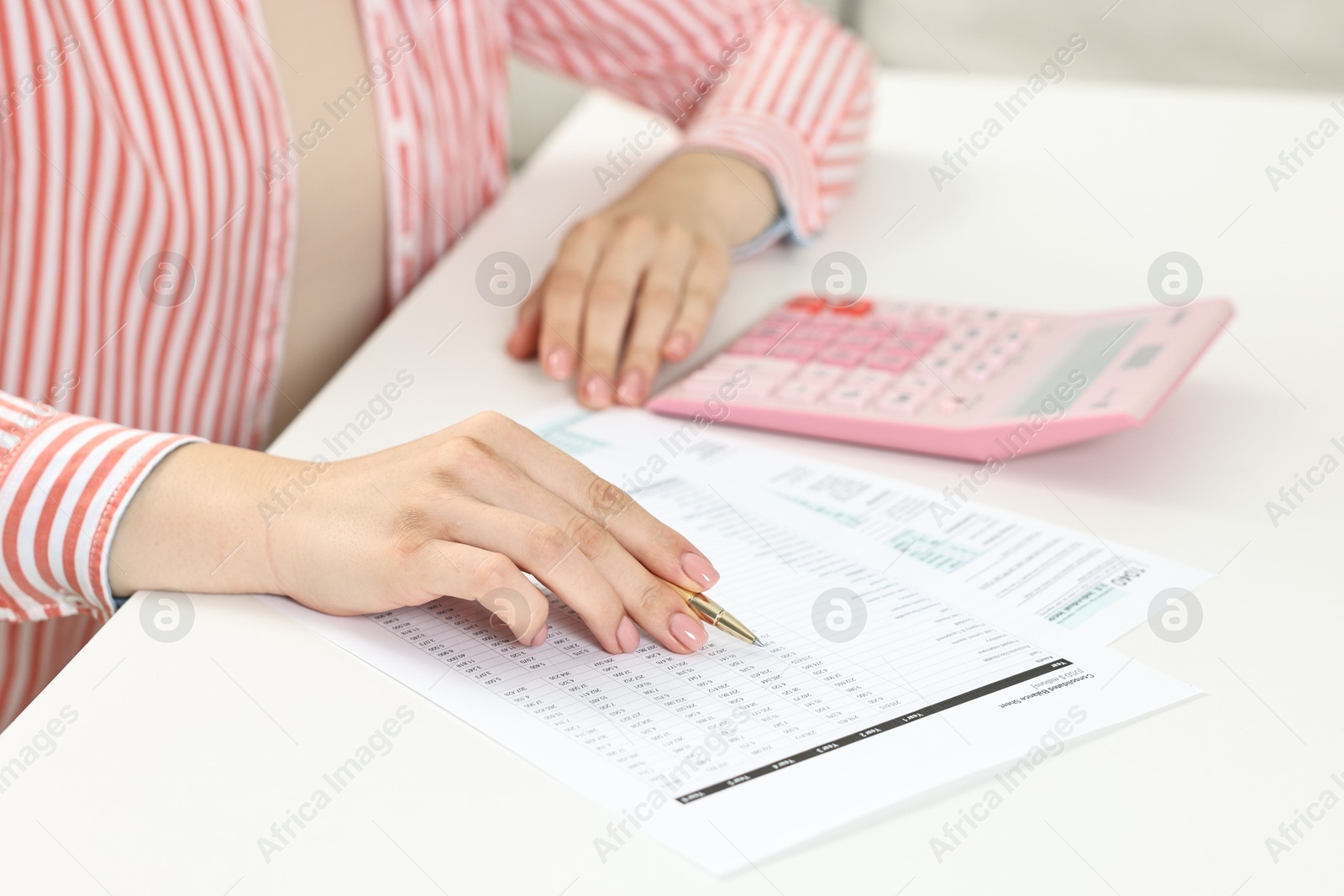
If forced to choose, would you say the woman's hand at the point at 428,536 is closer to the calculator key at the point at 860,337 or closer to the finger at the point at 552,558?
the finger at the point at 552,558

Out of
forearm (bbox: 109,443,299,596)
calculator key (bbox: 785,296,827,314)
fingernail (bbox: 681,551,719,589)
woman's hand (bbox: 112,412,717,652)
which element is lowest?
forearm (bbox: 109,443,299,596)

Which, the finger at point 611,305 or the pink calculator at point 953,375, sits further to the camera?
the finger at point 611,305

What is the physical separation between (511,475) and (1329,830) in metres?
0.36

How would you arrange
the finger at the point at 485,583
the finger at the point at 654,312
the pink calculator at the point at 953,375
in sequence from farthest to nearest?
the finger at the point at 654,312, the pink calculator at the point at 953,375, the finger at the point at 485,583

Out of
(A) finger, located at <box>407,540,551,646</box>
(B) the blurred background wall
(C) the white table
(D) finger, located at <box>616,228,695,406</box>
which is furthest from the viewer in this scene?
(B) the blurred background wall

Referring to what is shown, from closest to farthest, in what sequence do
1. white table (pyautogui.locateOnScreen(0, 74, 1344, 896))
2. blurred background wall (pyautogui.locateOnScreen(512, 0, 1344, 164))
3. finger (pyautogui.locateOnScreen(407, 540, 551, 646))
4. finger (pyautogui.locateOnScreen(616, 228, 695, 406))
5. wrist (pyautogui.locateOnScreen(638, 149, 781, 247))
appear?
white table (pyautogui.locateOnScreen(0, 74, 1344, 896)) → finger (pyautogui.locateOnScreen(407, 540, 551, 646)) → finger (pyautogui.locateOnScreen(616, 228, 695, 406)) → wrist (pyautogui.locateOnScreen(638, 149, 781, 247)) → blurred background wall (pyautogui.locateOnScreen(512, 0, 1344, 164))

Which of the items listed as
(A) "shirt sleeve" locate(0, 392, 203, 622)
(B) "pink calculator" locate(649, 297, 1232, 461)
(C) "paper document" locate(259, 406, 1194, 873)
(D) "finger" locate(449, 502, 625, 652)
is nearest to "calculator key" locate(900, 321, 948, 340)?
(B) "pink calculator" locate(649, 297, 1232, 461)

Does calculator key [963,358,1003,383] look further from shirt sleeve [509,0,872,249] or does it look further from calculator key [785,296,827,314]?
shirt sleeve [509,0,872,249]

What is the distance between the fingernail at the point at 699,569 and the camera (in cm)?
54

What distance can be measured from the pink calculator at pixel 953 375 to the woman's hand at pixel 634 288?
4 centimetres

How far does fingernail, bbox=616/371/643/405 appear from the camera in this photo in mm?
755

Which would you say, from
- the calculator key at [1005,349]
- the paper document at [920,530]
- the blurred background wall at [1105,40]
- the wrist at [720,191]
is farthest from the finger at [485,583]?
the blurred background wall at [1105,40]

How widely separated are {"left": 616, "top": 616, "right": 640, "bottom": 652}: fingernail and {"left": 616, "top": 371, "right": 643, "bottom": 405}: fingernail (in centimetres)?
25

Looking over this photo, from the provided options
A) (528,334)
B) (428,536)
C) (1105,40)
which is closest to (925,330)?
(528,334)
